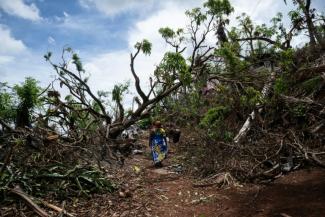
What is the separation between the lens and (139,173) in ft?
30.9

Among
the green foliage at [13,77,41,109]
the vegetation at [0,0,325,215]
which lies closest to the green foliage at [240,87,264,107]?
the vegetation at [0,0,325,215]

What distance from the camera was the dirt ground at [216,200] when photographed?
619cm

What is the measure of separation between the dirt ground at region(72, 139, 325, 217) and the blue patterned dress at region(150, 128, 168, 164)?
6.26ft

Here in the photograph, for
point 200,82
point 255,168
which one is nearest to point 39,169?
point 255,168

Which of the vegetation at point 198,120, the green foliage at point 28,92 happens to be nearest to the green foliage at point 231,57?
the vegetation at point 198,120

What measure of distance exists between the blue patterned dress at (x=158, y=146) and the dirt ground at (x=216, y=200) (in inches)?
75.2

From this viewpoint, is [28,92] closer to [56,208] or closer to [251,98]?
[56,208]

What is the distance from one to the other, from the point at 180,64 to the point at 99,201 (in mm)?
3457

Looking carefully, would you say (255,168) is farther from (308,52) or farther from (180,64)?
(308,52)

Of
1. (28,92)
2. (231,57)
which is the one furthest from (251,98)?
(28,92)

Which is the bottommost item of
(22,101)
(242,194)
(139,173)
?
(242,194)

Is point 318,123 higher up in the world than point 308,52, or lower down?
lower down

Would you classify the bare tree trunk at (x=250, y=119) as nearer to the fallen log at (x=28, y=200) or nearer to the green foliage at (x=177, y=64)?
the green foliage at (x=177, y=64)

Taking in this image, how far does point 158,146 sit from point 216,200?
358 cm
